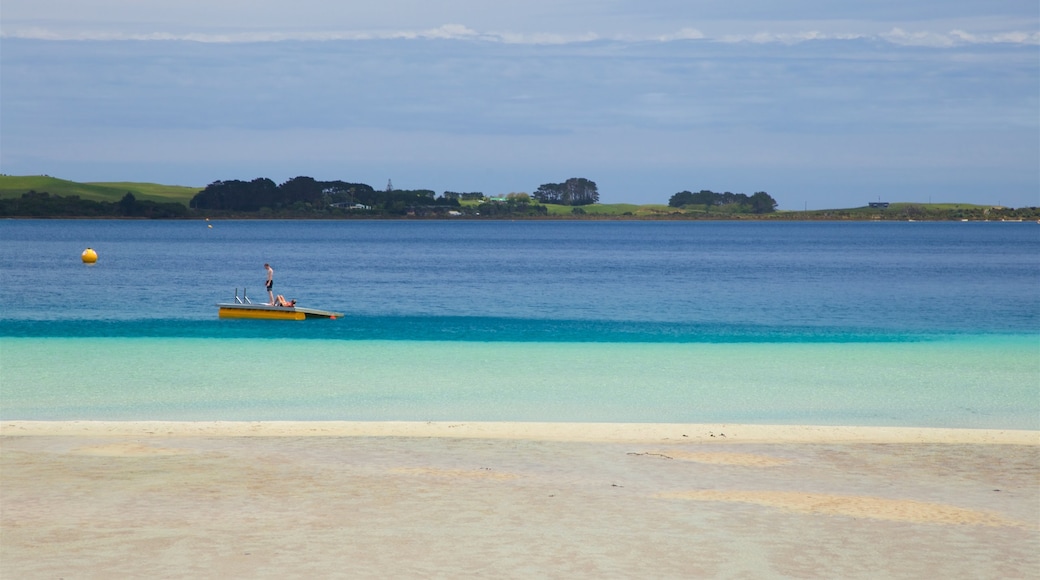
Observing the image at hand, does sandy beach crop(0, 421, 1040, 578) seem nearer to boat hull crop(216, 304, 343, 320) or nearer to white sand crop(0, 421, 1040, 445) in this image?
white sand crop(0, 421, 1040, 445)

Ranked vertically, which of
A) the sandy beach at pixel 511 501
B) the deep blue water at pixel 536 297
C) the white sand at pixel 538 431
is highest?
the sandy beach at pixel 511 501

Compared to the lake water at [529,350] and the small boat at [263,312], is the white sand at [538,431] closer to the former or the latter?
the lake water at [529,350]

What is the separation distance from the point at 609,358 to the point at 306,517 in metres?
18.1

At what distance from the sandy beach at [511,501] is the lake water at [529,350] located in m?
3.19

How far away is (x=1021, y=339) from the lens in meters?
33.6

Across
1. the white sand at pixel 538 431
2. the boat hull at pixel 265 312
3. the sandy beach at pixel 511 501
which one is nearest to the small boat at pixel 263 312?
the boat hull at pixel 265 312

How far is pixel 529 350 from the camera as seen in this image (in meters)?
29.5

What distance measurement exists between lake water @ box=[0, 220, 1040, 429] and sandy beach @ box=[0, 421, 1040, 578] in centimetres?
319

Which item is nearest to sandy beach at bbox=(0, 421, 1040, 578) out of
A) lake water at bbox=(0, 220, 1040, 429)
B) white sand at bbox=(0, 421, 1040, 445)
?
white sand at bbox=(0, 421, 1040, 445)

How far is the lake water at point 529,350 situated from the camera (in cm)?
1878

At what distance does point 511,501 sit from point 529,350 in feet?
62.2

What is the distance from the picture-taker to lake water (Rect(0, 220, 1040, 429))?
1878cm

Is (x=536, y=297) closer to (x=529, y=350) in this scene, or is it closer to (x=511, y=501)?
(x=529, y=350)

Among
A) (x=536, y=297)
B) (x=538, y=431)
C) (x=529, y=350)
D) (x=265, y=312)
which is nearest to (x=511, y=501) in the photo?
(x=538, y=431)
